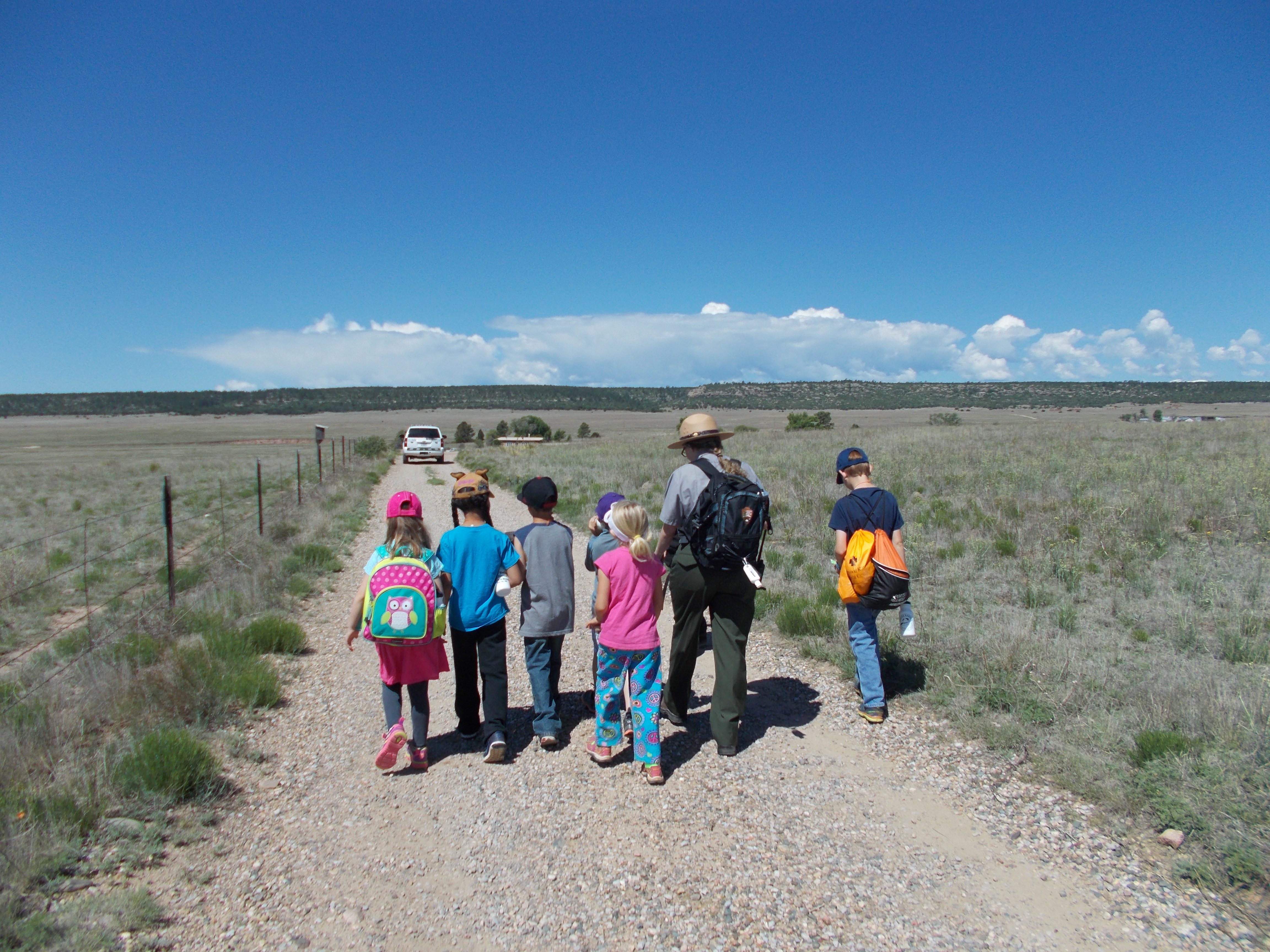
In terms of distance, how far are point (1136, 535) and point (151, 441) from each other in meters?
82.5

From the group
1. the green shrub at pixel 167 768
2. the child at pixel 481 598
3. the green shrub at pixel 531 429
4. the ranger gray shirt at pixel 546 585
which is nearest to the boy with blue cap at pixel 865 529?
the ranger gray shirt at pixel 546 585

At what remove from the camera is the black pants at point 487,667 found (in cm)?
413

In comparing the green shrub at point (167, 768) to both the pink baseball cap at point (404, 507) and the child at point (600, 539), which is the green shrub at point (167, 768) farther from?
the child at point (600, 539)

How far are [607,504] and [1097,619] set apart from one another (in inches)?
190

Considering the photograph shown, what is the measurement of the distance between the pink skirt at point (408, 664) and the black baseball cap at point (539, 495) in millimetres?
928

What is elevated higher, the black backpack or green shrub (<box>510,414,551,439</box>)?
green shrub (<box>510,414,551,439</box>)

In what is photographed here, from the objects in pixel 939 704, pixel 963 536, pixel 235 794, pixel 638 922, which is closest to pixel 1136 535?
pixel 963 536

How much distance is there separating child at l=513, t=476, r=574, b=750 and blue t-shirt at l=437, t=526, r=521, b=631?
156mm

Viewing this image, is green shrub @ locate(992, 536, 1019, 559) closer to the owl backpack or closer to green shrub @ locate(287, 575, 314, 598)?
the owl backpack

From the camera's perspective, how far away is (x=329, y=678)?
5.60 meters

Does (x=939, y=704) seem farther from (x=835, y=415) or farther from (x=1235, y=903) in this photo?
(x=835, y=415)

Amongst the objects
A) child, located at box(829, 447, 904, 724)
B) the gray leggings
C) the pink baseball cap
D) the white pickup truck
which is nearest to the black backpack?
child, located at box(829, 447, 904, 724)

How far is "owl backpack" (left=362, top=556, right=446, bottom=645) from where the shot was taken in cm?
378

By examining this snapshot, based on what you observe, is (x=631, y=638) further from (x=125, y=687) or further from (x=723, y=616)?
(x=125, y=687)
